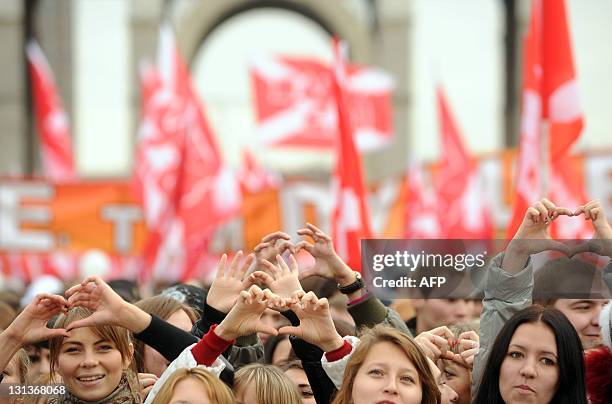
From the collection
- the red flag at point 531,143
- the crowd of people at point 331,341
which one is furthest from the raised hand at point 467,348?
the red flag at point 531,143

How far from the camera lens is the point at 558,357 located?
4.47 metres

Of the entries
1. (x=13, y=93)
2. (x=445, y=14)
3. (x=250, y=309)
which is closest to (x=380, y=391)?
(x=250, y=309)

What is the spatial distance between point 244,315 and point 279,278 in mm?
398

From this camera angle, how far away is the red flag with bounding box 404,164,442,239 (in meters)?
14.9

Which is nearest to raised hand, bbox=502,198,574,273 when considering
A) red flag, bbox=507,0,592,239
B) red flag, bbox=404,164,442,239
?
red flag, bbox=507,0,592,239

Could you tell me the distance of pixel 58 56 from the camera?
30203 mm

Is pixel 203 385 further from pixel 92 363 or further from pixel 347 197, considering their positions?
pixel 347 197

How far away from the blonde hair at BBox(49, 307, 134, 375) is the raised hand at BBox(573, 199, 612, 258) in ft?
5.23

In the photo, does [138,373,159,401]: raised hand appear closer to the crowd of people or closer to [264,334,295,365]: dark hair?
the crowd of people

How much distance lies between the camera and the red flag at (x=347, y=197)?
30.4ft

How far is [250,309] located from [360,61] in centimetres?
2623

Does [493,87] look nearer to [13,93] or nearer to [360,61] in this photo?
[360,61]

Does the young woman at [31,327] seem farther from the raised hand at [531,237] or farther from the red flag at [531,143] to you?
the red flag at [531,143]

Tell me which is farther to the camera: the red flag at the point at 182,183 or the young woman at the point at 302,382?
the red flag at the point at 182,183
